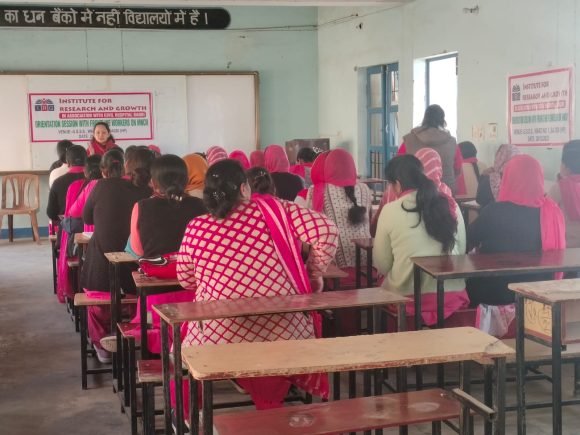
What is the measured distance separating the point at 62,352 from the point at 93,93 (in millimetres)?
5904

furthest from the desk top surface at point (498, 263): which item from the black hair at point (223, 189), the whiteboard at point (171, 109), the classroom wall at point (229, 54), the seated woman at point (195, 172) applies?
the classroom wall at point (229, 54)

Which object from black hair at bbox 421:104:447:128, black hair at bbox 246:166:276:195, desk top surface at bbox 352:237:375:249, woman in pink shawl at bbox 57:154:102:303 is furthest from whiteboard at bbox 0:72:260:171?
black hair at bbox 246:166:276:195

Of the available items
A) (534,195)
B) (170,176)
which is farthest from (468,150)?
(170,176)

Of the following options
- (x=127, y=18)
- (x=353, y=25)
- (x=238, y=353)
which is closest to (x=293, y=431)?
(x=238, y=353)

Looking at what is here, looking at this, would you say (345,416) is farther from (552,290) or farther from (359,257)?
(359,257)

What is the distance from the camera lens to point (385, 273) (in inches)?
160

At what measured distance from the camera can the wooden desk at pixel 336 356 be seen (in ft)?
6.80

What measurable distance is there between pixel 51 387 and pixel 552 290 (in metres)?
2.66

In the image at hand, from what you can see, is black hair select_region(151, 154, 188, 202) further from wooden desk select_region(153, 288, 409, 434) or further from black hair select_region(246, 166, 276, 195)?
wooden desk select_region(153, 288, 409, 434)

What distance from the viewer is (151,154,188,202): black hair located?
143 inches

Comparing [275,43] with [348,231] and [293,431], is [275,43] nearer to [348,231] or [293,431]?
[348,231]

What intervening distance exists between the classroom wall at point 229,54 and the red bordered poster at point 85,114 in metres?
0.36

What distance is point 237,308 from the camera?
2.68 metres

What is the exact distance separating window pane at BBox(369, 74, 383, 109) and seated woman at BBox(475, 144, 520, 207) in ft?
9.95
